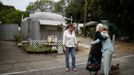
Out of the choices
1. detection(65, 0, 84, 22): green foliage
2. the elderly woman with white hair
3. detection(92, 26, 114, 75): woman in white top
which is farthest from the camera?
detection(65, 0, 84, 22): green foliage

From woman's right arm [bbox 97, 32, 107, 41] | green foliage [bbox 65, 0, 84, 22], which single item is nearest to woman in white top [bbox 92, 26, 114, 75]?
woman's right arm [bbox 97, 32, 107, 41]

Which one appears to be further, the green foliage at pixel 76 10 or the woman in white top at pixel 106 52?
the green foliage at pixel 76 10

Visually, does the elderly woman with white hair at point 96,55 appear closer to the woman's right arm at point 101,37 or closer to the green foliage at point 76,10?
the woman's right arm at point 101,37

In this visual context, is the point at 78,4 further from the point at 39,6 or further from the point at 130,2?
Result: the point at 130,2

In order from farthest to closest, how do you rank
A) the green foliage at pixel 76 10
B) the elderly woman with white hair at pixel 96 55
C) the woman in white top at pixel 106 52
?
the green foliage at pixel 76 10, the elderly woman with white hair at pixel 96 55, the woman in white top at pixel 106 52

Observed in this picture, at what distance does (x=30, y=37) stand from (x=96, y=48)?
1314cm

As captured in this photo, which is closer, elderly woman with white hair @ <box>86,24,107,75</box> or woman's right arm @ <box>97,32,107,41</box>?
woman's right arm @ <box>97,32,107,41</box>

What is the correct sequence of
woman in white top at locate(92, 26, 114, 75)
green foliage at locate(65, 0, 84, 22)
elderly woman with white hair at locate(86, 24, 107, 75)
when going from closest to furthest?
woman in white top at locate(92, 26, 114, 75) < elderly woman with white hair at locate(86, 24, 107, 75) < green foliage at locate(65, 0, 84, 22)

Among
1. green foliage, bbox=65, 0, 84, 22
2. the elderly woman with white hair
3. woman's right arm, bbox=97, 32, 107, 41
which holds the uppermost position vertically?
green foliage, bbox=65, 0, 84, 22

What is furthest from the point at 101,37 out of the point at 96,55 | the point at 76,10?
the point at 76,10

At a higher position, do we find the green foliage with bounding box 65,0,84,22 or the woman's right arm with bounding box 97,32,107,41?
the green foliage with bounding box 65,0,84,22

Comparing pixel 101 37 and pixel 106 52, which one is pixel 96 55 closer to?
pixel 106 52

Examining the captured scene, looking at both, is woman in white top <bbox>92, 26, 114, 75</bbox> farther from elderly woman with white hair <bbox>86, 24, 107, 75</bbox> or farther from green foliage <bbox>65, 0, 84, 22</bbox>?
green foliage <bbox>65, 0, 84, 22</bbox>

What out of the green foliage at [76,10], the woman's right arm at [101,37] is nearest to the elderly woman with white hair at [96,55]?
the woman's right arm at [101,37]
